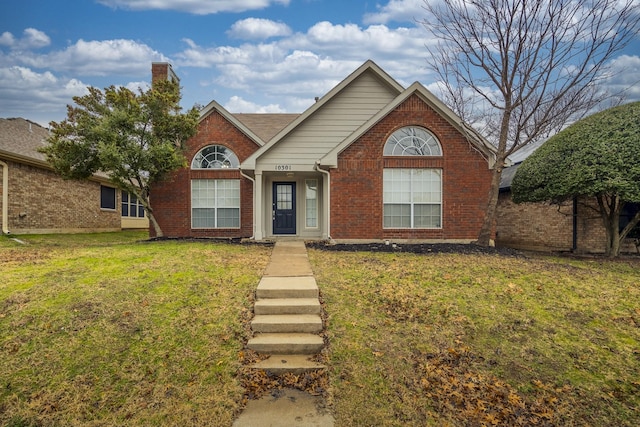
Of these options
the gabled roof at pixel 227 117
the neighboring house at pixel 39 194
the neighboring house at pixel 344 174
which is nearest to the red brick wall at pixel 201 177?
the neighboring house at pixel 344 174

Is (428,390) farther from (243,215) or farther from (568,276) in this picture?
(243,215)

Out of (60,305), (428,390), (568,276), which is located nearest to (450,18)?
(568,276)

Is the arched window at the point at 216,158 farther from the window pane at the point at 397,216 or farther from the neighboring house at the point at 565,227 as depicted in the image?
the neighboring house at the point at 565,227

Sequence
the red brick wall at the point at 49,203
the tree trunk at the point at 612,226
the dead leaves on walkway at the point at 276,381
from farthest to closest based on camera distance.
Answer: the red brick wall at the point at 49,203, the tree trunk at the point at 612,226, the dead leaves on walkway at the point at 276,381

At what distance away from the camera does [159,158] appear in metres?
11.4

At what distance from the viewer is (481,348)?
4406mm

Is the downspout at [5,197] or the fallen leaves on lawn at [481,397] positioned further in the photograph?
the downspout at [5,197]

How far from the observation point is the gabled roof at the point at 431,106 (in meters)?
11.2

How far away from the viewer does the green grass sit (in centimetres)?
339

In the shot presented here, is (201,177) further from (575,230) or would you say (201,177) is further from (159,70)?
(575,230)

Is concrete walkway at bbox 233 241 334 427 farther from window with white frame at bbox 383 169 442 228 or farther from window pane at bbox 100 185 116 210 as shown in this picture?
window pane at bbox 100 185 116 210

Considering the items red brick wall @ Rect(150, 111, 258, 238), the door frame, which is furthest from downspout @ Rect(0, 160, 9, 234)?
the door frame

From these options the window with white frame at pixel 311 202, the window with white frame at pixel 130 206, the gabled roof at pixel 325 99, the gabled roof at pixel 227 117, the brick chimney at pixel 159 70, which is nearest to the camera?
the gabled roof at pixel 325 99

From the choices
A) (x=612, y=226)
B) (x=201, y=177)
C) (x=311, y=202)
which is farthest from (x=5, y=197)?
(x=612, y=226)
